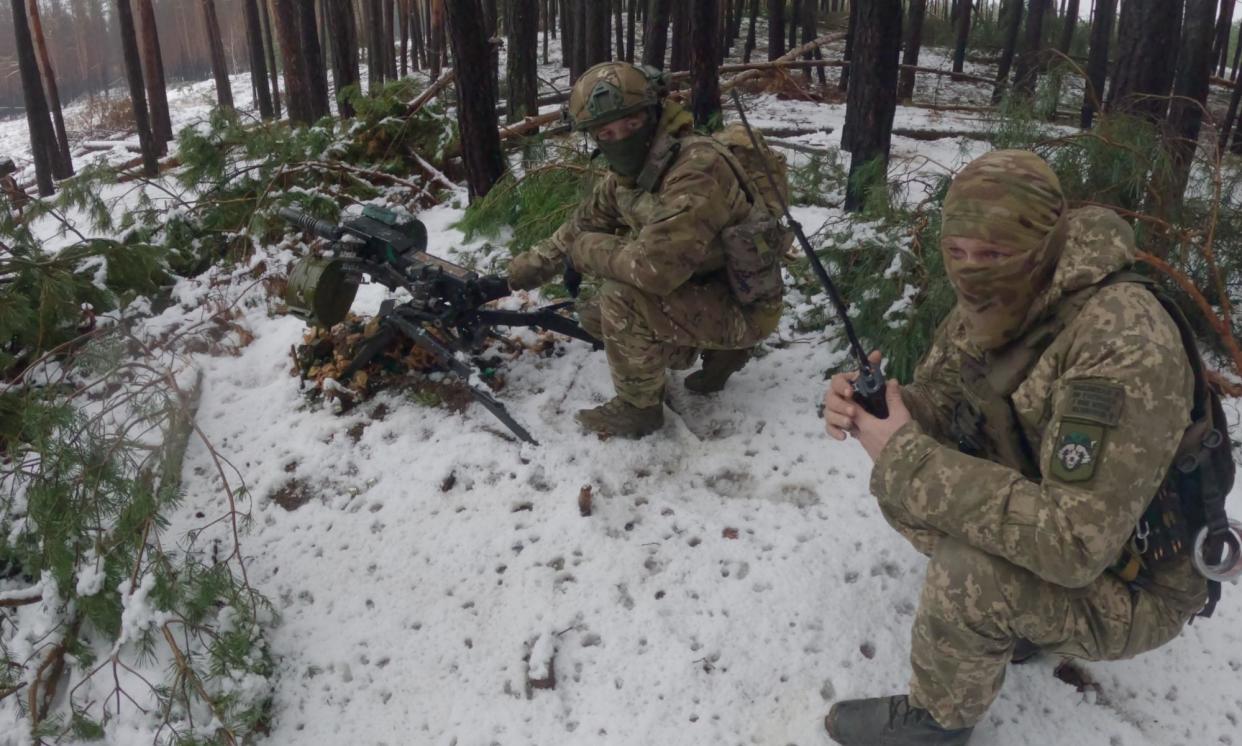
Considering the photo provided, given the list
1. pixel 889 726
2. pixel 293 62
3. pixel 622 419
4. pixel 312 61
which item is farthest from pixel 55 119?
pixel 889 726

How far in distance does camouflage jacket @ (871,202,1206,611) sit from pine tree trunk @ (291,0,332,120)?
868cm

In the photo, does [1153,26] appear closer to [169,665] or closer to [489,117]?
[489,117]

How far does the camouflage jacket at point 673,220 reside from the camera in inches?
110

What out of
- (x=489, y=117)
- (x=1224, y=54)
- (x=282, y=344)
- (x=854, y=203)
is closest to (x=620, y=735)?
(x=282, y=344)

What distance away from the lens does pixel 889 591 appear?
245 centimetres

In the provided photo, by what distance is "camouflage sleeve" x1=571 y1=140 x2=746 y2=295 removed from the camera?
2785mm

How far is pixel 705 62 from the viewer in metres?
5.79

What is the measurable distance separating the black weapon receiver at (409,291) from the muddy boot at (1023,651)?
6.06 ft

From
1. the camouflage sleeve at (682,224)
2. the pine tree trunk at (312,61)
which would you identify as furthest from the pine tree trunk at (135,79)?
the camouflage sleeve at (682,224)

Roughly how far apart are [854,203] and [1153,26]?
80.4 inches

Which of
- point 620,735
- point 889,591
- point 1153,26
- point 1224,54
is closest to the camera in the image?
point 620,735

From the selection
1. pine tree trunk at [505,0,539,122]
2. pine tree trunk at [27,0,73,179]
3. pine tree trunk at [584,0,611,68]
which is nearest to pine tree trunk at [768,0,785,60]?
pine tree trunk at [584,0,611,68]

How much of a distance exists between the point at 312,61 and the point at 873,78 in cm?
690

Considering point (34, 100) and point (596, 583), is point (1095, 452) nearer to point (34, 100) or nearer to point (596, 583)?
point (596, 583)
